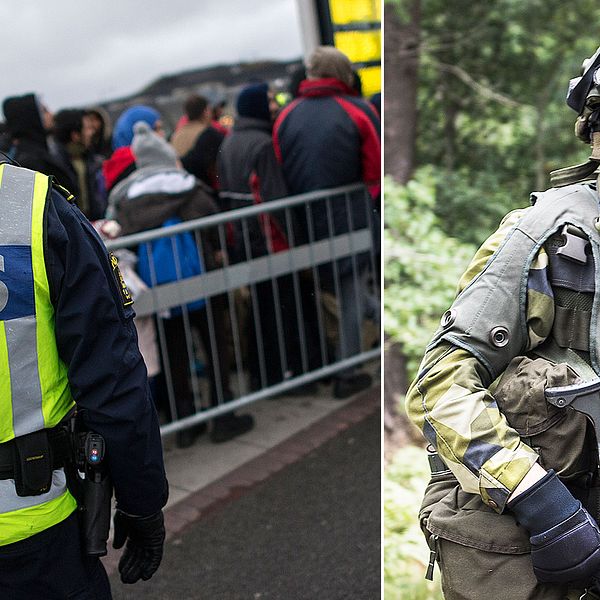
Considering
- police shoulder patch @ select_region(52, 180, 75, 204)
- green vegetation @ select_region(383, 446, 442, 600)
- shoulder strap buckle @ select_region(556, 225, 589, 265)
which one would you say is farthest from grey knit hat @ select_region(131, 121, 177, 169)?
shoulder strap buckle @ select_region(556, 225, 589, 265)

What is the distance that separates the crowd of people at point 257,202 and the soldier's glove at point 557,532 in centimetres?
321

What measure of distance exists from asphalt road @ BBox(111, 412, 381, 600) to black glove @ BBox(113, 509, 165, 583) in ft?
4.26

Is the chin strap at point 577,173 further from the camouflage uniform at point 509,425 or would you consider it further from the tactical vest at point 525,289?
the camouflage uniform at point 509,425

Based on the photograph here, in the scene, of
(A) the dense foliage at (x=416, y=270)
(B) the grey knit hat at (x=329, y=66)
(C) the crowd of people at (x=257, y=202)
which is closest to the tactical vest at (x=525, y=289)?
(C) the crowd of people at (x=257, y=202)

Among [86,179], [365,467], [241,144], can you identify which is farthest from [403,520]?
[86,179]

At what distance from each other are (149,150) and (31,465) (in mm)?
3145

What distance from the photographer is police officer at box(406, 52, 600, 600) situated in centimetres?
176

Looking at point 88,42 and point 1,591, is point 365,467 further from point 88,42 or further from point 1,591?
point 88,42

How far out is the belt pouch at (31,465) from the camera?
1.98m

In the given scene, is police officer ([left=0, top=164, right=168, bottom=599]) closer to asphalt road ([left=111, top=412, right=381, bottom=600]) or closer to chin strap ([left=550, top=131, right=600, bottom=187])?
chin strap ([left=550, top=131, right=600, bottom=187])

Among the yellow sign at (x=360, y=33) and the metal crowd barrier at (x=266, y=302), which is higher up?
the yellow sign at (x=360, y=33)

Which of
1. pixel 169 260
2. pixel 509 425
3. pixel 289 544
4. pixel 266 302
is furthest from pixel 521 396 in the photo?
pixel 266 302

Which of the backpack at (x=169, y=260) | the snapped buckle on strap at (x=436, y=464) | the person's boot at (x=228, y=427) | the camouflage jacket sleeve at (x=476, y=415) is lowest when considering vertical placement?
the person's boot at (x=228, y=427)

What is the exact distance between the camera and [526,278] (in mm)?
1841
